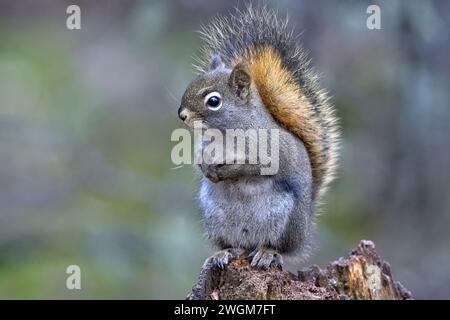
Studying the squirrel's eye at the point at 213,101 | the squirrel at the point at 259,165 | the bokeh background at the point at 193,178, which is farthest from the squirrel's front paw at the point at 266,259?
the bokeh background at the point at 193,178

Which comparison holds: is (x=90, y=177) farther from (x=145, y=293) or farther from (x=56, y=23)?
(x=56, y=23)

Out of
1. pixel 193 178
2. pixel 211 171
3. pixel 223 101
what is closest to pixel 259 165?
pixel 211 171

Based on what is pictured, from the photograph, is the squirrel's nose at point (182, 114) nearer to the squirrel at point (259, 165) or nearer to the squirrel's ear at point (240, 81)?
A: the squirrel at point (259, 165)

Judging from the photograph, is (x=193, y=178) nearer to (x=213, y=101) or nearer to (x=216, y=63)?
(x=216, y=63)

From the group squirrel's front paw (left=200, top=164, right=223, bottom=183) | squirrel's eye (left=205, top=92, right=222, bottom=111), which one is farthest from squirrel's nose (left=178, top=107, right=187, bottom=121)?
squirrel's front paw (left=200, top=164, right=223, bottom=183)

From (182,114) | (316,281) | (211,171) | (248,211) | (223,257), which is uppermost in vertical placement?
(182,114)
